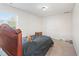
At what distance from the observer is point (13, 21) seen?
195 cm

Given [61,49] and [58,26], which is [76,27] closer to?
[58,26]

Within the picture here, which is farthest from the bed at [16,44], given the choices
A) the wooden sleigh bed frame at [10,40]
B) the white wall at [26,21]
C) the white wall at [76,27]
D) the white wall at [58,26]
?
the white wall at [76,27]

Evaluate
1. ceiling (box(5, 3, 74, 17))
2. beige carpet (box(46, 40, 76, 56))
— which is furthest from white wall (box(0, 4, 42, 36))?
beige carpet (box(46, 40, 76, 56))

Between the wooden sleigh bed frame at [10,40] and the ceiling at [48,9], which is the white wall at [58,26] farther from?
the wooden sleigh bed frame at [10,40]

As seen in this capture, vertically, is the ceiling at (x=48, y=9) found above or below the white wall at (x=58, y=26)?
above

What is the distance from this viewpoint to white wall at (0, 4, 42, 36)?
6.35 feet

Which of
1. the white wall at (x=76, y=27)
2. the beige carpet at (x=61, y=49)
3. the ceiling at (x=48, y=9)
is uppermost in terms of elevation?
the ceiling at (x=48, y=9)

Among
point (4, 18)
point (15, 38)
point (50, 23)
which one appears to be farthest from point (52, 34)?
point (4, 18)

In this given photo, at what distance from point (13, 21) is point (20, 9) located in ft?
0.76

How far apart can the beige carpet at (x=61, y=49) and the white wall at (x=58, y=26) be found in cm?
10

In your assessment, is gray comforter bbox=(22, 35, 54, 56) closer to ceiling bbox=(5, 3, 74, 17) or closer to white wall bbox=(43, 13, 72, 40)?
white wall bbox=(43, 13, 72, 40)

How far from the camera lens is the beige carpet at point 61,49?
6.33 feet

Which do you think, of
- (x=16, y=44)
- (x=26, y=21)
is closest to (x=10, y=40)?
(x=16, y=44)

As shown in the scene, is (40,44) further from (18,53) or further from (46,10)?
(46,10)
